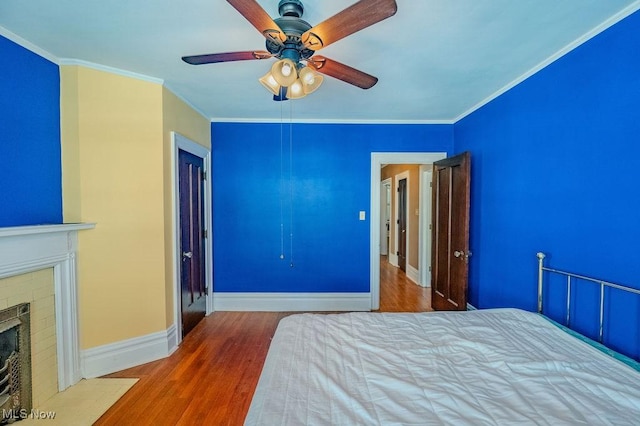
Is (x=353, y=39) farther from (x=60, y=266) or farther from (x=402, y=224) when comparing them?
(x=402, y=224)

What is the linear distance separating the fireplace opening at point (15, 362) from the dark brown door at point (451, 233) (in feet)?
11.8

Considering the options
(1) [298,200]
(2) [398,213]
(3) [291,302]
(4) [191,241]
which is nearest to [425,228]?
(2) [398,213]

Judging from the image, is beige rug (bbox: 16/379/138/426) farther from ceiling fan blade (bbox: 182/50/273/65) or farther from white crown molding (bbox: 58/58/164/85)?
white crown molding (bbox: 58/58/164/85)

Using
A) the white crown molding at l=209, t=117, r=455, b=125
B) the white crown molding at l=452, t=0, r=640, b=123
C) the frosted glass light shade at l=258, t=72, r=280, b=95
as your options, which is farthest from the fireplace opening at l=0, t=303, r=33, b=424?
the white crown molding at l=452, t=0, r=640, b=123

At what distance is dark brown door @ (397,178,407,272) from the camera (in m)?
6.18

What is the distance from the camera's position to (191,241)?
10.9 ft

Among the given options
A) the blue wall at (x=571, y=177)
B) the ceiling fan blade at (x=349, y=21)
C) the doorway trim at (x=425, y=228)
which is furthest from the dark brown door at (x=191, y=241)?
the doorway trim at (x=425, y=228)

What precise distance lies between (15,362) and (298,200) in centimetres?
284

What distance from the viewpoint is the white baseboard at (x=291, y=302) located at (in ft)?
12.7

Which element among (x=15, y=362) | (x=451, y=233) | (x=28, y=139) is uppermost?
(x=28, y=139)

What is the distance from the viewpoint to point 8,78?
1.92 metres

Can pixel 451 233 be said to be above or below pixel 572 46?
below

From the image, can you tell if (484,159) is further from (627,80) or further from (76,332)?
(76,332)

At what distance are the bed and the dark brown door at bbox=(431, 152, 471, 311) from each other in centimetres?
130
